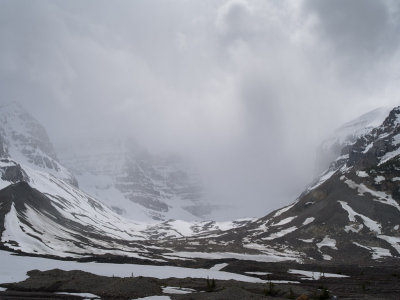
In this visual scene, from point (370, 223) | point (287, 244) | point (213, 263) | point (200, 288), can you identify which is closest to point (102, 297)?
point (200, 288)

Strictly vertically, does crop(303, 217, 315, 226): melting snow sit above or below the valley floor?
above

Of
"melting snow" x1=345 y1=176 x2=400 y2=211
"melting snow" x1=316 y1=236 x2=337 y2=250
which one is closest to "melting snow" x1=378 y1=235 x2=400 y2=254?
"melting snow" x1=316 y1=236 x2=337 y2=250

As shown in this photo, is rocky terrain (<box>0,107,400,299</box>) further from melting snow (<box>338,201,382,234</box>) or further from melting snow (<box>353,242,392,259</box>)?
melting snow (<box>353,242,392,259</box>)

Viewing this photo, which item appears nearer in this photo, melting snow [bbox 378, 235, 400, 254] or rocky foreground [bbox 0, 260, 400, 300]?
rocky foreground [bbox 0, 260, 400, 300]

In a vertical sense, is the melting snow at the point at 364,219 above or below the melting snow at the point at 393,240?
above

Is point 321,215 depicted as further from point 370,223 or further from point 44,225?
point 44,225

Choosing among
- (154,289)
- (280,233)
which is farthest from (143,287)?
(280,233)

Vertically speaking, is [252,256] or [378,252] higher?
[378,252]

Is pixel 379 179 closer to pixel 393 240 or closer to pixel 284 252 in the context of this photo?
pixel 393 240

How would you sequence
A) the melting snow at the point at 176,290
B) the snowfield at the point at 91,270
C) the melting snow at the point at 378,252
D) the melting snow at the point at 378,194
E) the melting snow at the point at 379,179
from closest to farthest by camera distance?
the melting snow at the point at 176,290 < the snowfield at the point at 91,270 < the melting snow at the point at 378,252 < the melting snow at the point at 378,194 < the melting snow at the point at 379,179

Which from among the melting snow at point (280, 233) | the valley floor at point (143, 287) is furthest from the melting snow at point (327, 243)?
the valley floor at point (143, 287)

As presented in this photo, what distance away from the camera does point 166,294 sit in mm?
45812

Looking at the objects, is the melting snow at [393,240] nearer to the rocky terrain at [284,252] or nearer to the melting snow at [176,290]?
the rocky terrain at [284,252]

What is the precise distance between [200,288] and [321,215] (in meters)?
144
